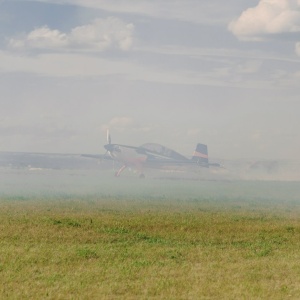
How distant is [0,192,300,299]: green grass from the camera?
65.8 ft

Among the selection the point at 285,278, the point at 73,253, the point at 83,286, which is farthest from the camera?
the point at 73,253

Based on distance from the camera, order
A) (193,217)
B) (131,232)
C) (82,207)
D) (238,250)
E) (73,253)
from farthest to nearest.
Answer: (82,207) → (193,217) → (131,232) → (238,250) → (73,253)

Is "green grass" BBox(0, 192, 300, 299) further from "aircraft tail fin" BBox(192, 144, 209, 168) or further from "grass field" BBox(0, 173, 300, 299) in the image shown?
"aircraft tail fin" BBox(192, 144, 209, 168)

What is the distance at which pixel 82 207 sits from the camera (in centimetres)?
5247

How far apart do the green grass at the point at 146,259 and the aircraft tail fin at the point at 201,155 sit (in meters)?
143

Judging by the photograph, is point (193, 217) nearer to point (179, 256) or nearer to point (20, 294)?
point (179, 256)

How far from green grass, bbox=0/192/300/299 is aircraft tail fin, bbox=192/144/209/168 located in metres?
143

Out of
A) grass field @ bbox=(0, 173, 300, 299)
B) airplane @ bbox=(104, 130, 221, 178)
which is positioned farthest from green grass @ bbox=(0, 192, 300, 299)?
airplane @ bbox=(104, 130, 221, 178)

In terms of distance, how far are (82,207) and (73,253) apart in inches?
1059

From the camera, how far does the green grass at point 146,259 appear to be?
20.1 meters

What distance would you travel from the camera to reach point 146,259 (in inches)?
992

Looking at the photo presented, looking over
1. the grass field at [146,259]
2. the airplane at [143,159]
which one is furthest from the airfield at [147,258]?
the airplane at [143,159]

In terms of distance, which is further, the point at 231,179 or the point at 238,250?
the point at 231,179

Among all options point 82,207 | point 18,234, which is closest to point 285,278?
point 18,234
